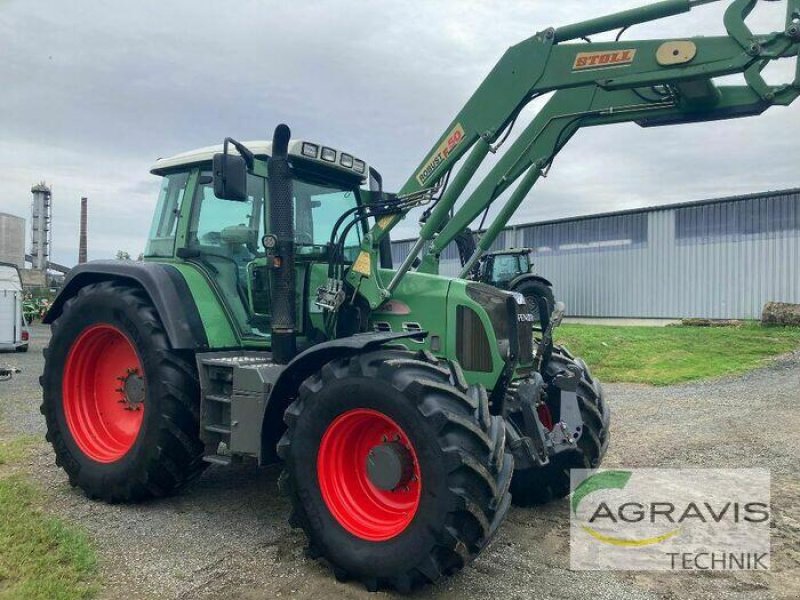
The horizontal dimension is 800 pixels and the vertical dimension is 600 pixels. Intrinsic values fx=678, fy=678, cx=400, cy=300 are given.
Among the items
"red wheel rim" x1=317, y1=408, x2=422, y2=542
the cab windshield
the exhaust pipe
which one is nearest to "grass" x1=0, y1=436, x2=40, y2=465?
the exhaust pipe

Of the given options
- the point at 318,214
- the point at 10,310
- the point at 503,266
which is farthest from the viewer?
the point at 503,266

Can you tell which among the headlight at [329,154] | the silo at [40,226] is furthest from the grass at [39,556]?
the silo at [40,226]

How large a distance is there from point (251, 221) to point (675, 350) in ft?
40.3

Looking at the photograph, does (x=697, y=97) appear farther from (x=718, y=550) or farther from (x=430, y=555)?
(x=430, y=555)

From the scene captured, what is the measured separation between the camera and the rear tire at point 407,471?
3.42m

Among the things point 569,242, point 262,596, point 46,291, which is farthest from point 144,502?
point 46,291

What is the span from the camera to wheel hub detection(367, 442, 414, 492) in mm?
3758

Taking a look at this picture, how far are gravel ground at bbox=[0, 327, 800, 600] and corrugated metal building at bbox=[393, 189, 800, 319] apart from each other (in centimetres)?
1328

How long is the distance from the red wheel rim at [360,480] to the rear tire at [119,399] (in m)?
1.45

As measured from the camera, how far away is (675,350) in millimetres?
15078

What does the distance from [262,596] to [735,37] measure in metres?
3.99

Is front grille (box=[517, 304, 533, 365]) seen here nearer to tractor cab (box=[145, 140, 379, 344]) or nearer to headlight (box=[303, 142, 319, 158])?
tractor cab (box=[145, 140, 379, 344])

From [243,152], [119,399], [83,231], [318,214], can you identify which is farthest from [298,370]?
[83,231]

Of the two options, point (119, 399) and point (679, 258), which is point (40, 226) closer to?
point (679, 258)
